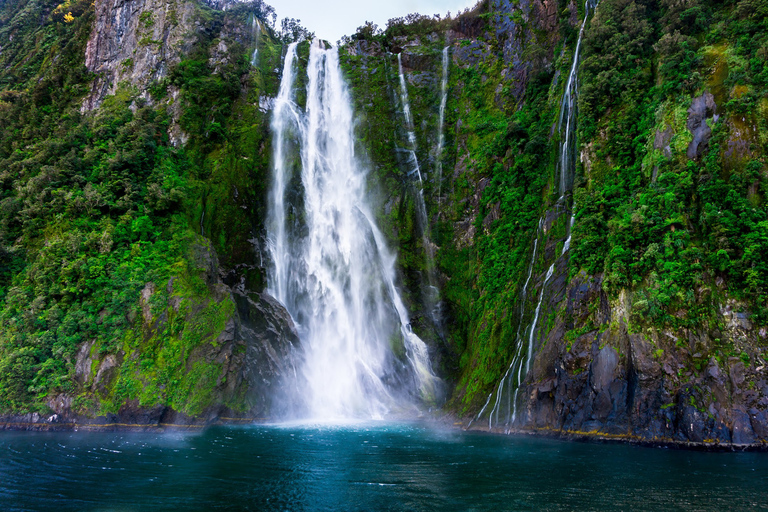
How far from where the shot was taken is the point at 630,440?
50.1ft

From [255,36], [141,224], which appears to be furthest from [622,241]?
[255,36]

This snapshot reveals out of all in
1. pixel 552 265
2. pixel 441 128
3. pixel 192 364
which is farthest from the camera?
pixel 441 128

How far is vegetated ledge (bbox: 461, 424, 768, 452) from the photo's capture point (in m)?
13.7

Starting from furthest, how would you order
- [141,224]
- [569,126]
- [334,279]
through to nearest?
[334,279] < [141,224] < [569,126]

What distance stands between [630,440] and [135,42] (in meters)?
38.7

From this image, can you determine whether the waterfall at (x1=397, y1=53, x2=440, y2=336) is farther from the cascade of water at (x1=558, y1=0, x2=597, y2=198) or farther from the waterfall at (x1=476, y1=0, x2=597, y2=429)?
the cascade of water at (x1=558, y1=0, x2=597, y2=198)

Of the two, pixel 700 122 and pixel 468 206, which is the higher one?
pixel 468 206

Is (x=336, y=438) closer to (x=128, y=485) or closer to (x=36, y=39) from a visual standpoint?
(x=128, y=485)

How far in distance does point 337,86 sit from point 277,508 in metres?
30.9

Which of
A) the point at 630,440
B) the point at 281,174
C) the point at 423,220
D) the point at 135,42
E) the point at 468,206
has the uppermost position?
the point at 135,42

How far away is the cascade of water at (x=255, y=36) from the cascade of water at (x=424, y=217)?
10595 mm

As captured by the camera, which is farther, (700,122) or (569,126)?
(569,126)

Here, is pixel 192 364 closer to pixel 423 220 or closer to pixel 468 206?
pixel 423 220

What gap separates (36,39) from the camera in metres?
41.3
